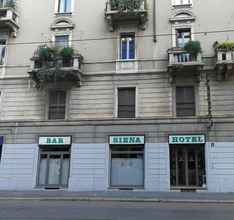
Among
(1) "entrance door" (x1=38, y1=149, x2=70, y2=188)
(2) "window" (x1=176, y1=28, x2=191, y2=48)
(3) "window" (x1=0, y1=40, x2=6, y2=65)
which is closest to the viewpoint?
(1) "entrance door" (x1=38, y1=149, x2=70, y2=188)

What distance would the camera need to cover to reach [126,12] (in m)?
20.0

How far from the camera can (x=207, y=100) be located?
18719mm

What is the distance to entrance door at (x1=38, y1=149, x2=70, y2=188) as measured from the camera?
19.3 metres

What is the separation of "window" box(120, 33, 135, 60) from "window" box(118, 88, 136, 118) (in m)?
2.21

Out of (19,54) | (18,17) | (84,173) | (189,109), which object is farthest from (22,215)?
(18,17)

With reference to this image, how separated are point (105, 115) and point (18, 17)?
9.55m

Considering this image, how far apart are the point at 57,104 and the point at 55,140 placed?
237cm

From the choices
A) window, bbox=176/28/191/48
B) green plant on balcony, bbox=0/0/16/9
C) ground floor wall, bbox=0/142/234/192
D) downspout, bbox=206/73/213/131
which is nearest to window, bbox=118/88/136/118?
ground floor wall, bbox=0/142/234/192

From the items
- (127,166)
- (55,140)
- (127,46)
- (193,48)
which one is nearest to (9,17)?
(127,46)

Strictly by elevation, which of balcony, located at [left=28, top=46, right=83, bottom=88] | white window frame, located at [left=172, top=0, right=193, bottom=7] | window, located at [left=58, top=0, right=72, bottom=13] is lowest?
balcony, located at [left=28, top=46, right=83, bottom=88]

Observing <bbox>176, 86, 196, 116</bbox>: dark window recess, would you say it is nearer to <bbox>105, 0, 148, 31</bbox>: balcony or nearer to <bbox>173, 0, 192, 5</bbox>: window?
<bbox>105, 0, 148, 31</bbox>: balcony

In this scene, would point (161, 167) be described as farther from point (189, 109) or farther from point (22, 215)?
point (22, 215)

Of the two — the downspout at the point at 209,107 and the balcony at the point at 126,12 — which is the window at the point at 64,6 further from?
the downspout at the point at 209,107

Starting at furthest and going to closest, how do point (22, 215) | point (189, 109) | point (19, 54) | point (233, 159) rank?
point (19, 54), point (189, 109), point (233, 159), point (22, 215)
